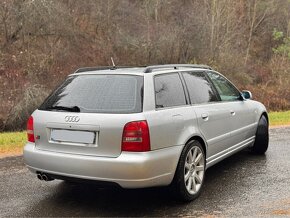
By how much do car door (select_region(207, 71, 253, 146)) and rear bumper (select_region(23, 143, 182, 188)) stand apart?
5.37ft

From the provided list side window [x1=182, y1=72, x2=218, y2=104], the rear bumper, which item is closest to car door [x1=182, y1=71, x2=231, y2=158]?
side window [x1=182, y1=72, x2=218, y2=104]

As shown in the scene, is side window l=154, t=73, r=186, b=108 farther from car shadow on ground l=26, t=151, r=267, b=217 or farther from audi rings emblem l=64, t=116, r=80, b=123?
car shadow on ground l=26, t=151, r=267, b=217


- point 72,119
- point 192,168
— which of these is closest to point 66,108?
point 72,119

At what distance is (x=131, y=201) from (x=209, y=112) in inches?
61.5

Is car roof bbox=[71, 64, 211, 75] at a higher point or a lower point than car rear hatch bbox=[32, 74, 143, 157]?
higher

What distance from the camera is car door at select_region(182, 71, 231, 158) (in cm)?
495

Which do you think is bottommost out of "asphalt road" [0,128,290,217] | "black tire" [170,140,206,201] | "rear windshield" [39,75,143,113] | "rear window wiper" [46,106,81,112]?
"asphalt road" [0,128,290,217]

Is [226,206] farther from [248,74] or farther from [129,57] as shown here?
[248,74]

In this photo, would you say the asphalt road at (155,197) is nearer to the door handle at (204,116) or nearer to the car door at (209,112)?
the car door at (209,112)

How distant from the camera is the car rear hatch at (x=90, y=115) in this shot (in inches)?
159

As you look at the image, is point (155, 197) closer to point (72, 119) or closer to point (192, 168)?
point (192, 168)

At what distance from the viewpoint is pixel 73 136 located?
421cm

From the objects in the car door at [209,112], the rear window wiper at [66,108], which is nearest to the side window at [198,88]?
the car door at [209,112]

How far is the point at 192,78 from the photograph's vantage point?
5227 mm
